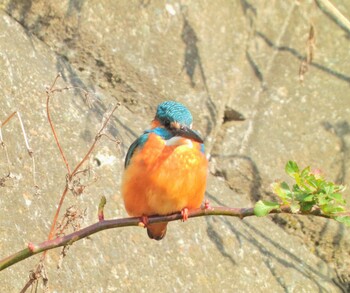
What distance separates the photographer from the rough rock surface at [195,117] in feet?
10.9

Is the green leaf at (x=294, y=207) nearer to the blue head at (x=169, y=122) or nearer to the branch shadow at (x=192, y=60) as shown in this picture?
the blue head at (x=169, y=122)

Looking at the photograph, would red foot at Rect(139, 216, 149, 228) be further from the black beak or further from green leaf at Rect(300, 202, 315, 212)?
green leaf at Rect(300, 202, 315, 212)

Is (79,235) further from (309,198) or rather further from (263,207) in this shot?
(309,198)

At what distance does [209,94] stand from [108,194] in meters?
0.96

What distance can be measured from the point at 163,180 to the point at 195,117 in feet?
4.45

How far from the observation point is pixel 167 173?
2.77 meters

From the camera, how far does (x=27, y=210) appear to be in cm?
311

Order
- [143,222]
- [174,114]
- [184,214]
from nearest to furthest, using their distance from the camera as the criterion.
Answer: [143,222], [184,214], [174,114]

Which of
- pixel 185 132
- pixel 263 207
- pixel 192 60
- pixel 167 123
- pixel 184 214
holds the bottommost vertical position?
pixel 192 60

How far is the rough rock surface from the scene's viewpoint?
10.9 feet

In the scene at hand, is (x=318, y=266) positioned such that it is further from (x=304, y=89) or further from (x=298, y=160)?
(x=304, y=89)

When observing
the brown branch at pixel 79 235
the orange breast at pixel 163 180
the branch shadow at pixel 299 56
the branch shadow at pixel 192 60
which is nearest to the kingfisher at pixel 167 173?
the orange breast at pixel 163 180

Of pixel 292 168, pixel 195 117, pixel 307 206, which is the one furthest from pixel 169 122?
pixel 195 117

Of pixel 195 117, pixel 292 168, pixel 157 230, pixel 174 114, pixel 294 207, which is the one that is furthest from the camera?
pixel 195 117
